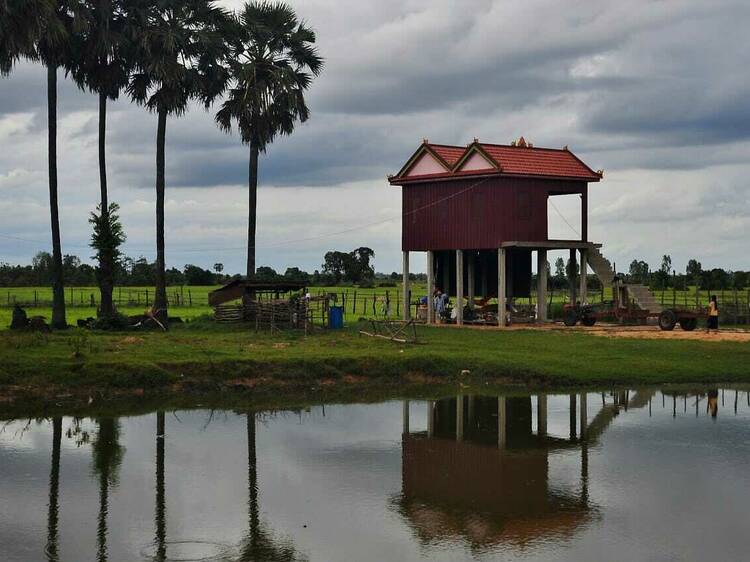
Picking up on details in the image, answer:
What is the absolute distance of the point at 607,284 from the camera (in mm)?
44500

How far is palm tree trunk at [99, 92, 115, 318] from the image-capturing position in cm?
4266

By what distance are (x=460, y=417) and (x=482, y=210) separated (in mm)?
20488

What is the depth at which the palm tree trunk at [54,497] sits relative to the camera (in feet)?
43.1

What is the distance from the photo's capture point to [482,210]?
142 ft

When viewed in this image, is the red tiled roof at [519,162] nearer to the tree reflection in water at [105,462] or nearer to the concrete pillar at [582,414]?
the concrete pillar at [582,414]

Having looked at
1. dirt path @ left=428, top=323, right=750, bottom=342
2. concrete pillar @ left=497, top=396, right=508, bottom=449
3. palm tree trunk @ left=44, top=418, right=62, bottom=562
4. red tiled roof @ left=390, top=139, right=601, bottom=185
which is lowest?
palm tree trunk @ left=44, top=418, right=62, bottom=562

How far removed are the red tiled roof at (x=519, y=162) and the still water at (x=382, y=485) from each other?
19328 millimetres

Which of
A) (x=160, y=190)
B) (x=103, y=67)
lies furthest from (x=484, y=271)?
(x=103, y=67)

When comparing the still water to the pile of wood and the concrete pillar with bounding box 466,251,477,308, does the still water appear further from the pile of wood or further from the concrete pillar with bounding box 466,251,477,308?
the concrete pillar with bounding box 466,251,477,308

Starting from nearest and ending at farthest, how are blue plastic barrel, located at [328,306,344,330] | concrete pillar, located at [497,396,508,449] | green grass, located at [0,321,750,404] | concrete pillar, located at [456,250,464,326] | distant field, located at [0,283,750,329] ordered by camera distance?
concrete pillar, located at [497,396,508,449] < green grass, located at [0,321,750,404] < blue plastic barrel, located at [328,306,344,330] < concrete pillar, located at [456,250,464,326] < distant field, located at [0,283,750,329]

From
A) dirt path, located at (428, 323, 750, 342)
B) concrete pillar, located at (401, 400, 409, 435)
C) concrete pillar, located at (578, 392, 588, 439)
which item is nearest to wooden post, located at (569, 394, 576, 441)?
concrete pillar, located at (578, 392, 588, 439)

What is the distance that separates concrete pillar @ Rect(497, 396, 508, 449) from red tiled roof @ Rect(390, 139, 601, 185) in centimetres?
1823

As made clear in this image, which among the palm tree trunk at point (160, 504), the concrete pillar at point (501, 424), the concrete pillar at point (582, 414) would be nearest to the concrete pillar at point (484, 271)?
the concrete pillar at point (582, 414)

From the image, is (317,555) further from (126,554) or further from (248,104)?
(248,104)
